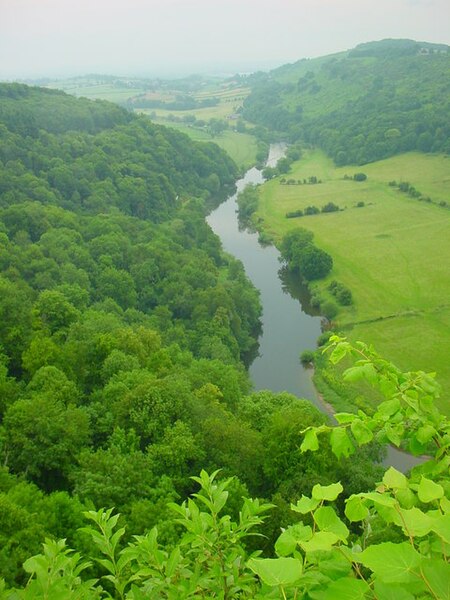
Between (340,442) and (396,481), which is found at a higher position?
(396,481)

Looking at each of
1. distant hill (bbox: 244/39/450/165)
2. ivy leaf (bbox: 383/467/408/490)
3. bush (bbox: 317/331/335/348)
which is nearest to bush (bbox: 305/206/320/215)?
distant hill (bbox: 244/39/450/165)

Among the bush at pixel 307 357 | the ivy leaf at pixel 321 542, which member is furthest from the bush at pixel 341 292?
the ivy leaf at pixel 321 542

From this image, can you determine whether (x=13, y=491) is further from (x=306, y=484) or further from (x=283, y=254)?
(x=283, y=254)

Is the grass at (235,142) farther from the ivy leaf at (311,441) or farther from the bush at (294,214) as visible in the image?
the ivy leaf at (311,441)

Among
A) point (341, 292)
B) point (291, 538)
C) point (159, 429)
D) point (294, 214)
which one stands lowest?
point (341, 292)

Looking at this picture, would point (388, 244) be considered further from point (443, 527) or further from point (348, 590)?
point (348, 590)

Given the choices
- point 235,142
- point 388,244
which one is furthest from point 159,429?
point 235,142

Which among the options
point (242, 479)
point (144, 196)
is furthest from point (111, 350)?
point (144, 196)
